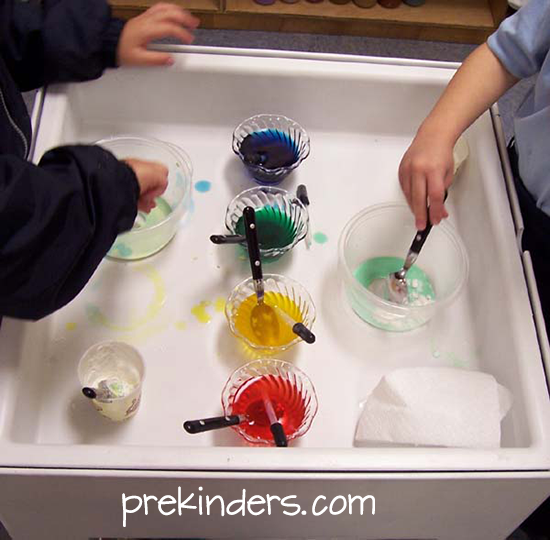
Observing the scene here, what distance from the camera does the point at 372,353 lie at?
2.29ft

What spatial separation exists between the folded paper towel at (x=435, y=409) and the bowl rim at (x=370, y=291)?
0.22 ft

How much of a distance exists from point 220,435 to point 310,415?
95 millimetres

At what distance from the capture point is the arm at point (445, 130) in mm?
674

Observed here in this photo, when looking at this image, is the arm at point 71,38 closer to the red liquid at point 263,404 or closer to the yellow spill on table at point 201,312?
the yellow spill on table at point 201,312

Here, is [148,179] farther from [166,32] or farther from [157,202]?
[166,32]

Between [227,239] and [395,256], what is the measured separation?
0.71ft

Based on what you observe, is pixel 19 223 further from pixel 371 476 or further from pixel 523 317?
pixel 523 317

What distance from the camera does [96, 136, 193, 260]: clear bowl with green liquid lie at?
2.35ft

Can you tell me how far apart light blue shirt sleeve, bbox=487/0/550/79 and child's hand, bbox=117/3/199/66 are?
39 centimetres

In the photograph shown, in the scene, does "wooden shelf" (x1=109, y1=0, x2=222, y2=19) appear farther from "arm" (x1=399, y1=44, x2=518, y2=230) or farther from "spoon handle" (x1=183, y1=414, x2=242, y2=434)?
"spoon handle" (x1=183, y1=414, x2=242, y2=434)

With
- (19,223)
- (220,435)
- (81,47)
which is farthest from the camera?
(81,47)

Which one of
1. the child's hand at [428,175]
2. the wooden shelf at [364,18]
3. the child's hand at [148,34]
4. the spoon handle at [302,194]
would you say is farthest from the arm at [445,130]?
the wooden shelf at [364,18]

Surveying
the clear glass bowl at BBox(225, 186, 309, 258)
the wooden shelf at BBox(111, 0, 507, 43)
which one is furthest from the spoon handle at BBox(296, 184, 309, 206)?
the wooden shelf at BBox(111, 0, 507, 43)

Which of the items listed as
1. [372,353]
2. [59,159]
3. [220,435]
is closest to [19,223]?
[59,159]
